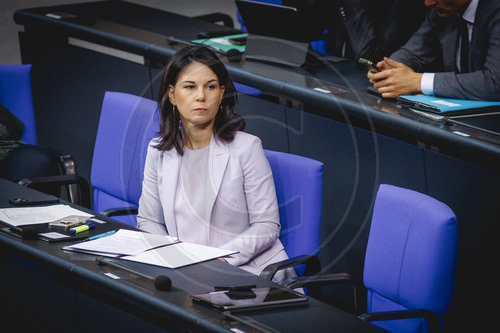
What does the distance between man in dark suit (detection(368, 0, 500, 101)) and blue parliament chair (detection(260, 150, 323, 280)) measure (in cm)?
74

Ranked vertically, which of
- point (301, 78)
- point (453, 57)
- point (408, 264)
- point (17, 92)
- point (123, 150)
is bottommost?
point (408, 264)

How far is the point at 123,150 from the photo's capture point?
10.3ft

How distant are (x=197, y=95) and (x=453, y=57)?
125cm

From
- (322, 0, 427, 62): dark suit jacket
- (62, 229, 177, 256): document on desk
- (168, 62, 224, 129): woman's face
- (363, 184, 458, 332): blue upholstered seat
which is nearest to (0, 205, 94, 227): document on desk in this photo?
(62, 229, 177, 256): document on desk

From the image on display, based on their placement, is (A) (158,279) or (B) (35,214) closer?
(A) (158,279)

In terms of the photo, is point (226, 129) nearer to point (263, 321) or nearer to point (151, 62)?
point (263, 321)

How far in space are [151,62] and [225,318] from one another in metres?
2.43

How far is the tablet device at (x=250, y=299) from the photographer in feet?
6.20

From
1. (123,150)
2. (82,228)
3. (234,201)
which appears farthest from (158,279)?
(123,150)

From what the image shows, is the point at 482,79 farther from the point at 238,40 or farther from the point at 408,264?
the point at 238,40

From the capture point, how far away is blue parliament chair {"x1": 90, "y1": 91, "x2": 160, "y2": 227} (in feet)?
10.1

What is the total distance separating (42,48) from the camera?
4535mm

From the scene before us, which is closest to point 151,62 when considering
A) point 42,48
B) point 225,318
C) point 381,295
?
point 42,48

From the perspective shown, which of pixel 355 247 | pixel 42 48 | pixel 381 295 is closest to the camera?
pixel 381 295
